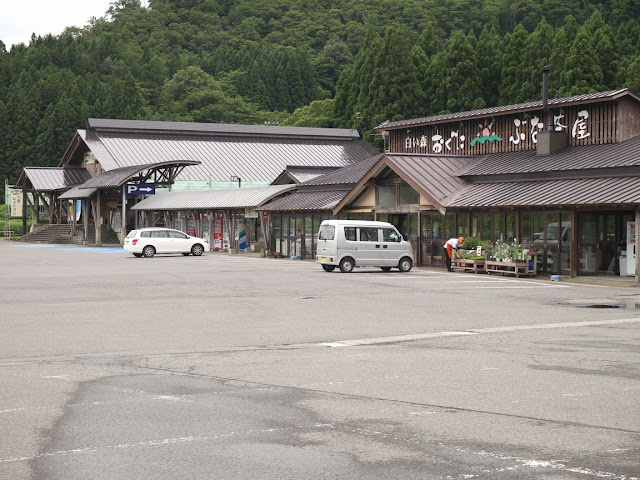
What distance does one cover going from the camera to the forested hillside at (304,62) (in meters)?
69.1

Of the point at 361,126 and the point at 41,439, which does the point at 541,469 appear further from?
the point at 361,126

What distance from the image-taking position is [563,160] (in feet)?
103

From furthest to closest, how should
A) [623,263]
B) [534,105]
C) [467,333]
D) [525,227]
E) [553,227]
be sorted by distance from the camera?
[534,105]
[525,227]
[553,227]
[623,263]
[467,333]

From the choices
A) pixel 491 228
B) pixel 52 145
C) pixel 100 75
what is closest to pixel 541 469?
pixel 491 228

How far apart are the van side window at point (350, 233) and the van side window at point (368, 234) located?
269 millimetres

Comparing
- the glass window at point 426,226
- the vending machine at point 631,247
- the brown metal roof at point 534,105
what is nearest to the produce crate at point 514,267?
the vending machine at point 631,247

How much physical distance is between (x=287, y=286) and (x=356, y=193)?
15.6m

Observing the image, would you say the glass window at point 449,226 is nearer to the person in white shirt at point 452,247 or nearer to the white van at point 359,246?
the person in white shirt at point 452,247

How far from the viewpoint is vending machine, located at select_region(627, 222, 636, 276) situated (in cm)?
2687

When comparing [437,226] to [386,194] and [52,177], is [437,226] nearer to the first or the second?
[386,194]

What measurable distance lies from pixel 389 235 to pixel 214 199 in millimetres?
21630

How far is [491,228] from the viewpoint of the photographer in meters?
32.1

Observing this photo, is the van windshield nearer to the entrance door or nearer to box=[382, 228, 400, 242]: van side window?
box=[382, 228, 400, 242]: van side window

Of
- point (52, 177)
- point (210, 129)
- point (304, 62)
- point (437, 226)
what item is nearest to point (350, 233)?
point (437, 226)
